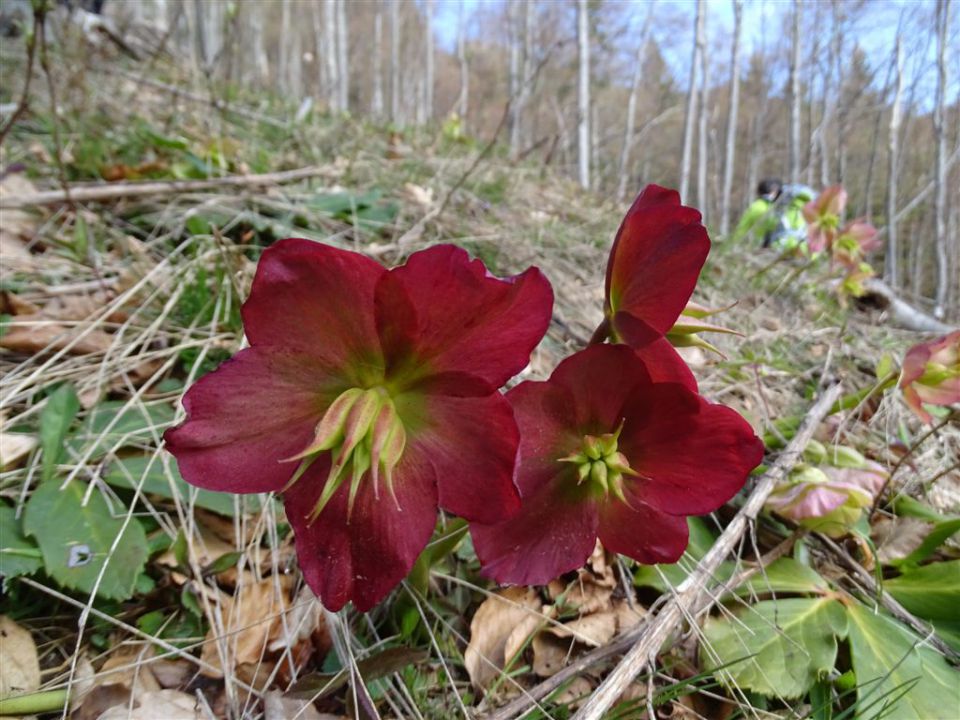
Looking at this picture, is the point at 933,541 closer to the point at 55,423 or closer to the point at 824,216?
the point at 55,423

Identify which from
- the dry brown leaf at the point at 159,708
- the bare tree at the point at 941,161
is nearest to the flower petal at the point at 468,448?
the dry brown leaf at the point at 159,708

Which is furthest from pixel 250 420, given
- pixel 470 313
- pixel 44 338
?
pixel 44 338

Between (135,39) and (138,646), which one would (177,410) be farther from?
(135,39)

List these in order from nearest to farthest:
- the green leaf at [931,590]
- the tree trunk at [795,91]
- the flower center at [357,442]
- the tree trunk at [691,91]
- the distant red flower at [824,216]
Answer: the flower center at [357,442], the green leaf at [931,590], the distant red flower at [824,216], the tree trunk at [691,91], the tree trunk at [795,91]

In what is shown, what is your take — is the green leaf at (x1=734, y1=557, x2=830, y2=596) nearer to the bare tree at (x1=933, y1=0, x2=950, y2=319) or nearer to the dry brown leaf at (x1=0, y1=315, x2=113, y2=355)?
the dry brown leaf at (x1=0, y1=315, x2=113, y2=355)

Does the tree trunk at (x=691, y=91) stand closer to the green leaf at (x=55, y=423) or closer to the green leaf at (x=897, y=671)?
the green leaf at (x=897, y=671)

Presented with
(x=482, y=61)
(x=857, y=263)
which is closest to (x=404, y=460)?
(x=857, y=263)
